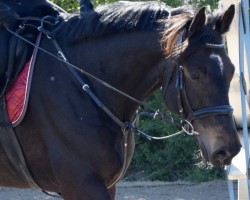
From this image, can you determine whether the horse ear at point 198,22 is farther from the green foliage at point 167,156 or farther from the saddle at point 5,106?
the green foliage at point 167,156

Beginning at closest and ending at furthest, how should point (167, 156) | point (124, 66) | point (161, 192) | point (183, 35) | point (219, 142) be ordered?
point (219, 142) → point (183, 35) → point (124, 66) → point (161, 192) → point (167, 156)

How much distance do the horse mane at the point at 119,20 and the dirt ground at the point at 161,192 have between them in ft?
11.4

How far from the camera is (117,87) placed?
380cm

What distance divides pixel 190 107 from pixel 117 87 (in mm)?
457

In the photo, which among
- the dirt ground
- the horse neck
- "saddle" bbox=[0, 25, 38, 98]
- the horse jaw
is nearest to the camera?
the horse jaw

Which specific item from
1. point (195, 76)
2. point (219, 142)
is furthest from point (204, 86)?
point (219, 142)

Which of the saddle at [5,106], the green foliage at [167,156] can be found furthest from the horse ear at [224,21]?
the green foliage at [167,156]

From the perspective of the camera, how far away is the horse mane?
3754 mm

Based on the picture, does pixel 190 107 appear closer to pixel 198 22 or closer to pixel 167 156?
pixel 198 22

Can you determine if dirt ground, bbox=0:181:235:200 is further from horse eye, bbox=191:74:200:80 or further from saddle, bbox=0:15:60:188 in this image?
horse eye, bbox=191:74:200:80

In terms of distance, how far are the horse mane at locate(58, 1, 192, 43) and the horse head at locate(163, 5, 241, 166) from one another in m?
0.19

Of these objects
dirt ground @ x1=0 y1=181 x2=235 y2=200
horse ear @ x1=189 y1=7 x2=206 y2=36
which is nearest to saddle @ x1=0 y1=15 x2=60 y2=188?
horse ear @ x1=189 y1=7 x2=206 y2=36

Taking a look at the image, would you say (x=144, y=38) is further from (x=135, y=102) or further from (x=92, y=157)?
(x=92, y=157)

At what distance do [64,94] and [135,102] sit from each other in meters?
0.39
